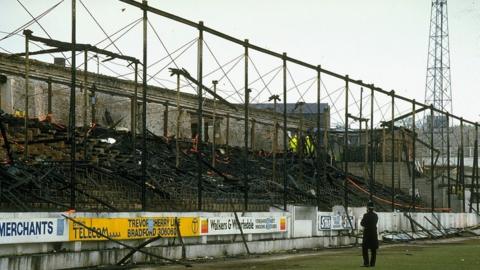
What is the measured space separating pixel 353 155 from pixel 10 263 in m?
44.4

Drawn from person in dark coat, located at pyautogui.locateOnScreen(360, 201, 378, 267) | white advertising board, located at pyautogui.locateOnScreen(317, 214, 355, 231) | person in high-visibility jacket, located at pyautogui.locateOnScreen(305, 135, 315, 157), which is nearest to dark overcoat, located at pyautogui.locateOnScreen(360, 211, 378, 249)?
person in dark coat, located at pyautogui.locateOnScreen(360, 201, 378, 267)

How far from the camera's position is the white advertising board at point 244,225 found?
27.0 meters

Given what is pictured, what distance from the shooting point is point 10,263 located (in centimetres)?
1858

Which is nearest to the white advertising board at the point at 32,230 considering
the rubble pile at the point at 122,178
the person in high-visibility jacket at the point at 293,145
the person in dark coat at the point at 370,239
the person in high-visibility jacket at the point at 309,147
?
the rubble pile at the point at 122,178

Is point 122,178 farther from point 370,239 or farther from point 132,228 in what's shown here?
point 370,239

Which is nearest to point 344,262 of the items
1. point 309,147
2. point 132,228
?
point 132,228

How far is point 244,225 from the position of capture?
95.1 feet

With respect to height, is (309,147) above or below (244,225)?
above

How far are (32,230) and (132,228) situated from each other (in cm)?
423

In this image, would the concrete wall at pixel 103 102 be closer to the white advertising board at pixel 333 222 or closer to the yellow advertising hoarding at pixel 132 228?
the white advertising board at pixel 333 222

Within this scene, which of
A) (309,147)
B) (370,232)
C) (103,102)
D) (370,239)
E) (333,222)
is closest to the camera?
(370,239)

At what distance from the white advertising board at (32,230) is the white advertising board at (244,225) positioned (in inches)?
274

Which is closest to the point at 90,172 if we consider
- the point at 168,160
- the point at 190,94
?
the point at 168,160

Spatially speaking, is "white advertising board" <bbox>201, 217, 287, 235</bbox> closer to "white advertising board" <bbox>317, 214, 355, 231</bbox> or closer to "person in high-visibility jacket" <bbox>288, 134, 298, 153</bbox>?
"white advertising board" <bbox>317, 214, 355, 231</bbox>
